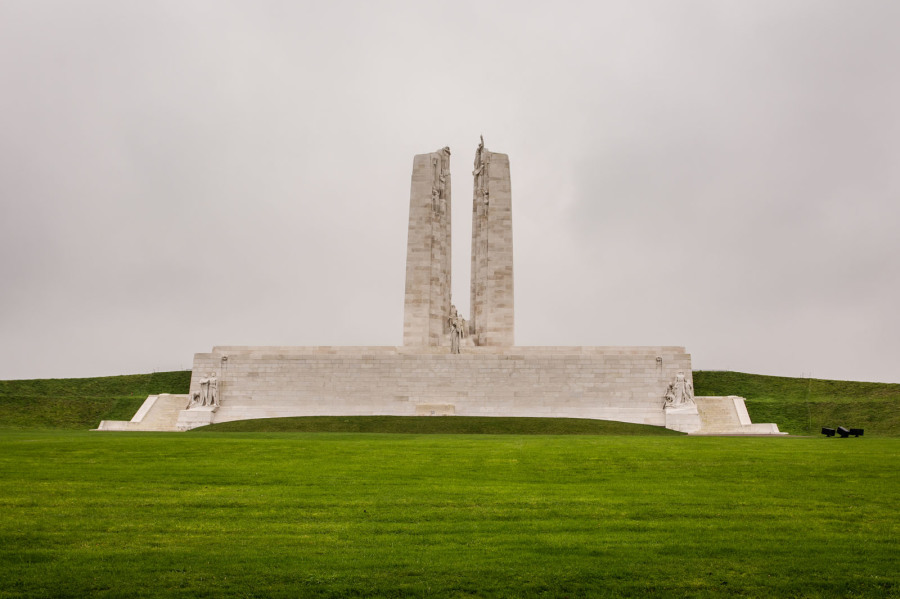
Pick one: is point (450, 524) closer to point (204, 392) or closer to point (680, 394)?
point (680, 394)

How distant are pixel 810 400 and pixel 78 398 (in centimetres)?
3668

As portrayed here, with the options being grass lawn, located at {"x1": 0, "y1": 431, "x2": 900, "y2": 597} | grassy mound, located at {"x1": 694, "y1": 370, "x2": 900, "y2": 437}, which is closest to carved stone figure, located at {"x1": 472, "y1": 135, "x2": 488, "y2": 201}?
grassy mound, located at {"x1": 694, "y1": 370, "x2": 900, "y2": 437}

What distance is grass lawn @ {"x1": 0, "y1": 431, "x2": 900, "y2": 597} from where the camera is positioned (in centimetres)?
809

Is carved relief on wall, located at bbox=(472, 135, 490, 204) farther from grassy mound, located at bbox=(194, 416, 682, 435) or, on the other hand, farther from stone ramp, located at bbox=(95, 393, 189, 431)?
stone ramp, located at bbox=(95, 393, 189, 431)

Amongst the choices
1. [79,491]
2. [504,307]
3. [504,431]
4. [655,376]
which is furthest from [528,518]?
[504,307]

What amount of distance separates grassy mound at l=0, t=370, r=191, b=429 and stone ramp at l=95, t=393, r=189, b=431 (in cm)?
97

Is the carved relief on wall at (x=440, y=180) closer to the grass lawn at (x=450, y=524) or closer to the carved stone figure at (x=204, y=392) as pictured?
the carved stone figure at (x=204, y=392)

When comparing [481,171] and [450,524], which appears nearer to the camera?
[450,524]

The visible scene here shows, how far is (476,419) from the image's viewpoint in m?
31.3

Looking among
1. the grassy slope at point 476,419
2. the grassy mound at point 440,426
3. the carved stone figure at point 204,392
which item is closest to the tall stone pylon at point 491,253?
the grassy mound at point 440,426

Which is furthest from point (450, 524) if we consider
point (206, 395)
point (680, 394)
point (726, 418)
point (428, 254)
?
point (428, 254)

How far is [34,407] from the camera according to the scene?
3612 centimetres

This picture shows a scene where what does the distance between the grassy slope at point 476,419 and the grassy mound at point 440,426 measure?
0.04 metres

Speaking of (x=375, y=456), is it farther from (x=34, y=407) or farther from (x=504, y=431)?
(x=34, y=407)
